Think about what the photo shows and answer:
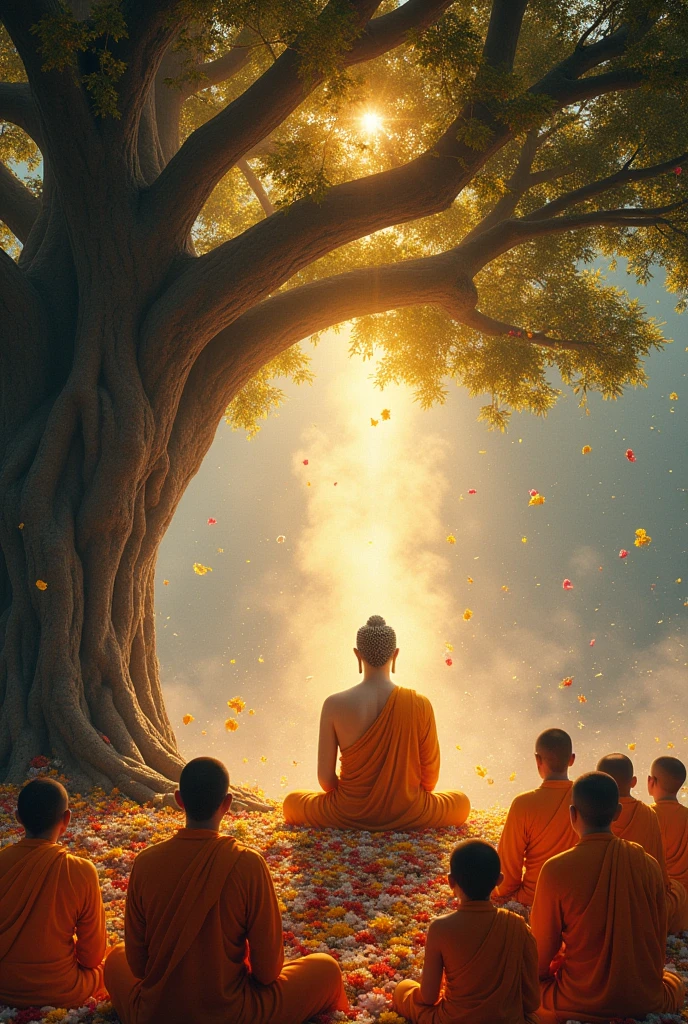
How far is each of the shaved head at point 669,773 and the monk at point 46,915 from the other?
3519 mm

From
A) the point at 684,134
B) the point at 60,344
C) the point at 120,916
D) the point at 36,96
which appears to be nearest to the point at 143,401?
the point at 60,344

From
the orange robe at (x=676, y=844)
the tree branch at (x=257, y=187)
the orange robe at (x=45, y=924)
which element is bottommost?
the orange robe at (x=45, y=924)

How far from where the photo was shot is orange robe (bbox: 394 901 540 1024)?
3.79 meters

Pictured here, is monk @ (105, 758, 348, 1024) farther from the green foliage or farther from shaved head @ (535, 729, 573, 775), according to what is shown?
the green foliage

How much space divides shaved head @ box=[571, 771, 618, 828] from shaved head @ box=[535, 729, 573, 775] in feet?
3.78

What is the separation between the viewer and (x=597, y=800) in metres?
4.21

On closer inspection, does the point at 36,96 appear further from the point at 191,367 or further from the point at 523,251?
the point at 523,251

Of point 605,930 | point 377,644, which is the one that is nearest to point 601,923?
point 605,930

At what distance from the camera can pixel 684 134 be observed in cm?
1240

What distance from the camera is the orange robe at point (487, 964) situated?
379 centimetres

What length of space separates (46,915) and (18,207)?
1033 cm

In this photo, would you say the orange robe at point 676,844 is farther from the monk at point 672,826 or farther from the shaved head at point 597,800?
the shaved head at point 597,800

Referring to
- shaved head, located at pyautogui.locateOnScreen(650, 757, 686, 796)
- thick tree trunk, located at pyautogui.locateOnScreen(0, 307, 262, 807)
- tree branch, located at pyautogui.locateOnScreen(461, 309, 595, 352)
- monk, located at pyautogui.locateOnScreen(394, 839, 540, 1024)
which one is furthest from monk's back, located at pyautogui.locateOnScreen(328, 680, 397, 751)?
tree branch, located at pyautogui.locateOnScreen(461, 309, 595, 352)

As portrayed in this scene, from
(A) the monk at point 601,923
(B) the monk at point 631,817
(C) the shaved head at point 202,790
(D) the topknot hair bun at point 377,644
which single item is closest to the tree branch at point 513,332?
(D) the topknot hair bun at point 377,644
